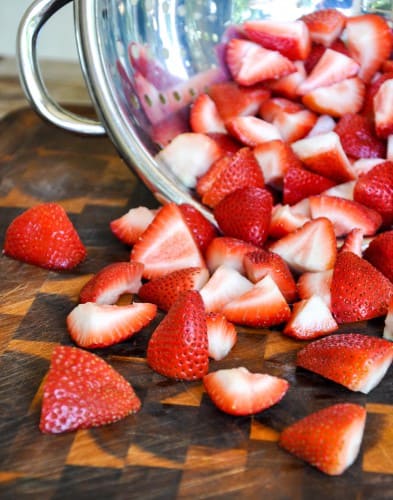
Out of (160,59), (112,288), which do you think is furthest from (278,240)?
(160,59)

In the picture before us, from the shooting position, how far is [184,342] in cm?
92

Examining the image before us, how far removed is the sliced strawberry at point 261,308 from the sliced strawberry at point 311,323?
0.02 meters

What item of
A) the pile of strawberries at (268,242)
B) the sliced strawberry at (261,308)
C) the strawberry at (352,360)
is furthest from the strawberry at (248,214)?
the strawberry at (352,360)

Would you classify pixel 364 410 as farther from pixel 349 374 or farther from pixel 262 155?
pixel 262 155

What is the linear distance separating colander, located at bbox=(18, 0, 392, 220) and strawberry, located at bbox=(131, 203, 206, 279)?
0.08 m

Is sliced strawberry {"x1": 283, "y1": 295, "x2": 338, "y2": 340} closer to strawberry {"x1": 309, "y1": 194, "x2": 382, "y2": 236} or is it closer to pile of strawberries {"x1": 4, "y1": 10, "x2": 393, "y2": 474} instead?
pile of strawberries {"x1": 4, "y1": 10, "x2": 393, "y2": 474}

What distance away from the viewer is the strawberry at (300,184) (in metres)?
1.23

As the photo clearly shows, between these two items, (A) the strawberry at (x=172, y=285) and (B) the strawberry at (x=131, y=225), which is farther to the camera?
(B) the strawberry at (x=131, y=225)

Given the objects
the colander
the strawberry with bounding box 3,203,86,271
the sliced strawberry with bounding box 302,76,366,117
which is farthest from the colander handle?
the sliced strawberry with bounding box 302,76,366,117

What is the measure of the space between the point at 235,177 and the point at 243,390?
15.9 inches

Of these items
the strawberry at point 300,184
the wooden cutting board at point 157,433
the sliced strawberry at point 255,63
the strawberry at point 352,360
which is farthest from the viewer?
the sliced strawberry at point 255,63

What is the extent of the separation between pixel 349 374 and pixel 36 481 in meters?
0.33

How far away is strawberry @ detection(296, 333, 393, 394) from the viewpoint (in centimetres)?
92

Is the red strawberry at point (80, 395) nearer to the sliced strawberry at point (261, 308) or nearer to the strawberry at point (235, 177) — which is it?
the sliced strawberry at point (261, 308)
